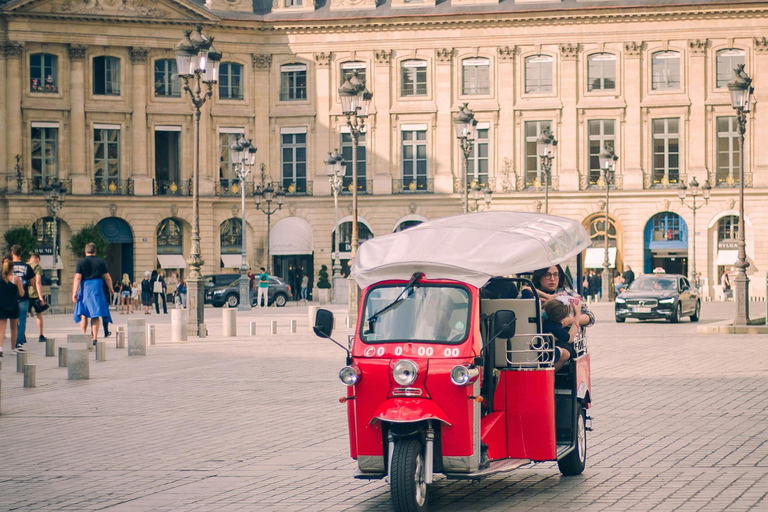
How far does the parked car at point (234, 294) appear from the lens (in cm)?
5428

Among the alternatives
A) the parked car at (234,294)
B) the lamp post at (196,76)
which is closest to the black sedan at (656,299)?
the lamp post at (196,76)

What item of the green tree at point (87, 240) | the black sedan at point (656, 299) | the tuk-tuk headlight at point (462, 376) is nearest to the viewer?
the tuk-tuk headlight at point (462, 376)

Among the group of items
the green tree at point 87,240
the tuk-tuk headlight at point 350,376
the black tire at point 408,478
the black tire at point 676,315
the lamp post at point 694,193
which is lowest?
the black tire at point 676,315

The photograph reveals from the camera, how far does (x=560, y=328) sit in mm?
9891

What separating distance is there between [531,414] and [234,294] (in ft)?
151

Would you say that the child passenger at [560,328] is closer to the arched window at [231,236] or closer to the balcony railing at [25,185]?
the balcony railing at [25,185]

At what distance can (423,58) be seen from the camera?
2514 inches

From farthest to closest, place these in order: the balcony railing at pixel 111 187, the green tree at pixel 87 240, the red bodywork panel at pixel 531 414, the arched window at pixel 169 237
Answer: the arched window at pixel 169 237 → the balcony railing at pixel 111 187 → the green tree at pixel 87 240 → the red bodywork panel at pixel 531 414

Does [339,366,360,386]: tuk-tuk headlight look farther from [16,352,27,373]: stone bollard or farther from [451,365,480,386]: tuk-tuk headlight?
[16,352,27,373]: stone bollard

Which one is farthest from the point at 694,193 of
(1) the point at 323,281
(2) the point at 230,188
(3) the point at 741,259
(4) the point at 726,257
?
(3) the point at 741,259

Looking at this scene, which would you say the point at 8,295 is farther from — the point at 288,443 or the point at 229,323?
the point at 288,443

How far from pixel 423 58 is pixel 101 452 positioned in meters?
53.7

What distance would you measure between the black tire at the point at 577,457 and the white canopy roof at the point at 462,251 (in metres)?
1.32

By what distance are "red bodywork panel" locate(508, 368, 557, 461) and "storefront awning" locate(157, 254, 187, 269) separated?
54076 mm
